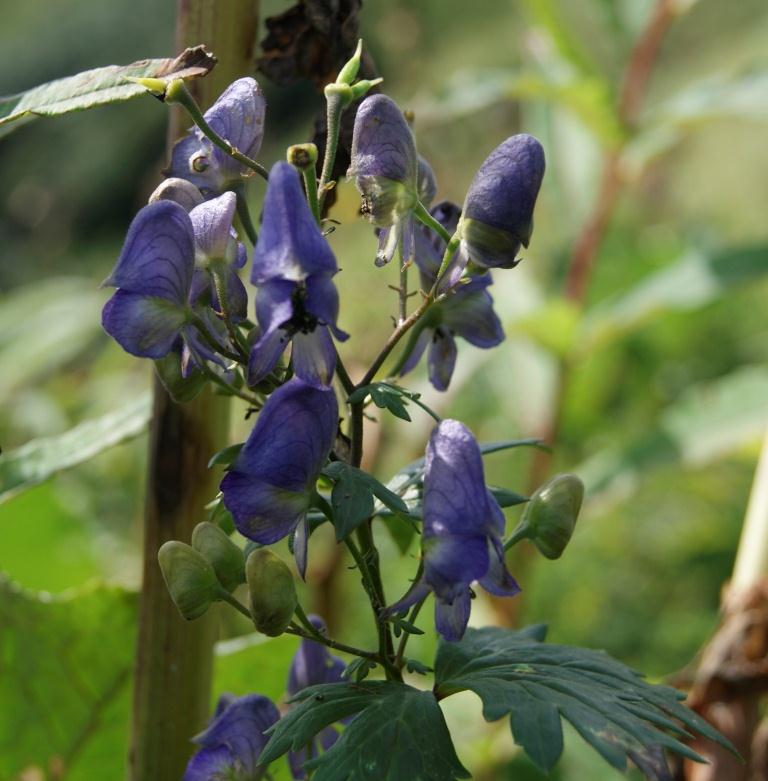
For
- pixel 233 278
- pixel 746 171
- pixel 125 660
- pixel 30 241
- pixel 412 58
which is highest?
pixel 233 278

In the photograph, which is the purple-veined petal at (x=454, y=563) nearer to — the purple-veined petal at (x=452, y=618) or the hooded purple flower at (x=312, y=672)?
the purple-veined petal at (x=452, y=618)

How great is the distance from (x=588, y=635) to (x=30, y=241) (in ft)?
9.77

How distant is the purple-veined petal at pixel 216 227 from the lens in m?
0.51

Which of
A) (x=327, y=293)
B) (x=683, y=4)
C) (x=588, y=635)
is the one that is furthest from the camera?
(x=588, y=635)

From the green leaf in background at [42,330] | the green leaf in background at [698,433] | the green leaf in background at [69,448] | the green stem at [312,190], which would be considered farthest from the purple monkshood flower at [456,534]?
the green leaf in background at [42,330]

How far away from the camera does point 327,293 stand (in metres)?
0.46

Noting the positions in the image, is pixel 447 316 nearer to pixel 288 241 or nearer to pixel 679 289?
pixel 288 241

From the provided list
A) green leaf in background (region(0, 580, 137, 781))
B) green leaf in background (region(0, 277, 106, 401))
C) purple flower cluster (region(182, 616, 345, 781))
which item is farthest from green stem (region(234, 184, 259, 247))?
green leaf in background (region(0, 277, 106, 401))

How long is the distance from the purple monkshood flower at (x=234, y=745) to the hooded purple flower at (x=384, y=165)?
0.23 meters

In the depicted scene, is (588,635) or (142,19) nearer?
(588,635)

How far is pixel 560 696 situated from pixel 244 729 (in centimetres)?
16

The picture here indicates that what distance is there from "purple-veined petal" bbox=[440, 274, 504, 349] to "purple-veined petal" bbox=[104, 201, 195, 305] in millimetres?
140

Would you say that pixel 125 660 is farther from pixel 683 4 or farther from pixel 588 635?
pixel 683 4

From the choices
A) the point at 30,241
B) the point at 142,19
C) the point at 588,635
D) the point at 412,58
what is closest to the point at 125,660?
the point at 588,635
